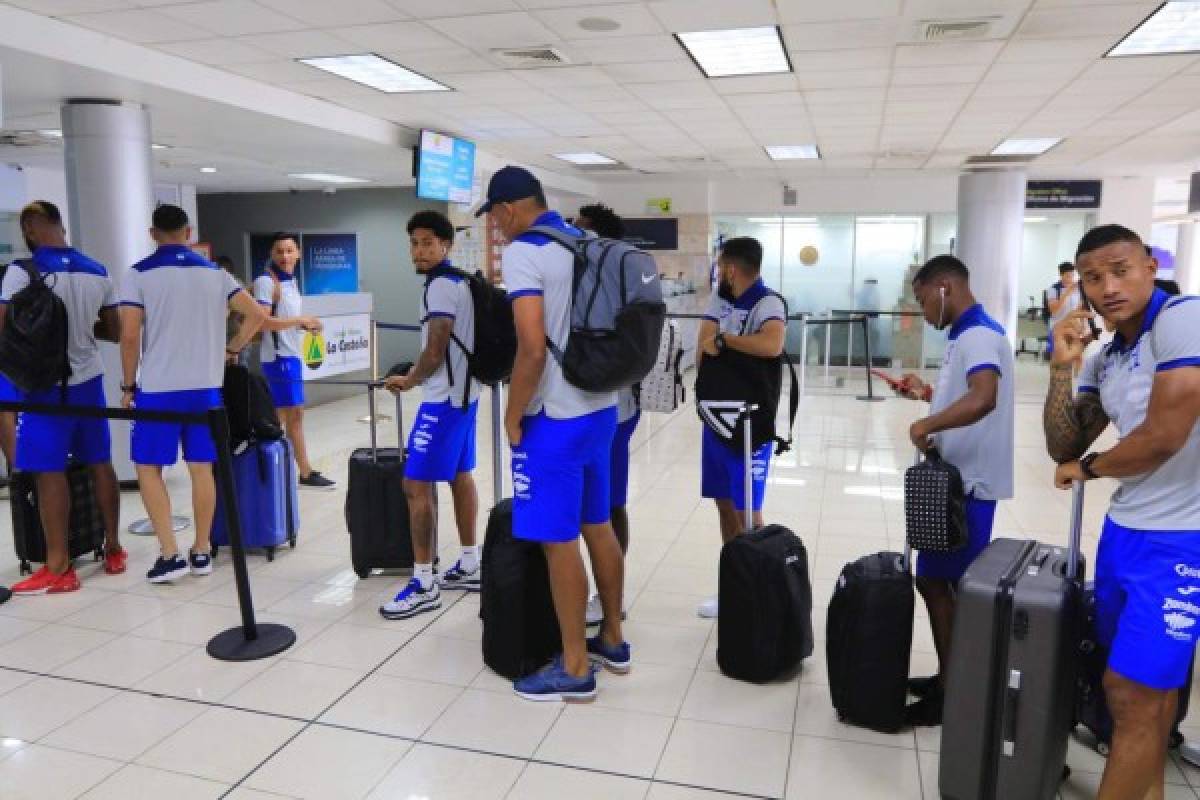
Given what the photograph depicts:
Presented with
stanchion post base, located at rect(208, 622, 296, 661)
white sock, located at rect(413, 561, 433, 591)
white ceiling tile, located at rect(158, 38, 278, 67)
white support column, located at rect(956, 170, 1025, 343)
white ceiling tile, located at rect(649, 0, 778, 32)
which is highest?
white ceiling tile, located at rect(158, 38, 278, 67)

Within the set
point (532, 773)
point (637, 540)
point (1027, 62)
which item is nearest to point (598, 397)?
point (532, 773)

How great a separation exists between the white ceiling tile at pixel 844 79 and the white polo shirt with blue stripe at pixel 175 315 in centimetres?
408

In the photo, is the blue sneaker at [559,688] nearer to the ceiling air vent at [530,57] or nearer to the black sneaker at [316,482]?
the black sneaker at [316,482]

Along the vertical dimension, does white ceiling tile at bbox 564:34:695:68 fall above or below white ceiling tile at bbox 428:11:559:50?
below

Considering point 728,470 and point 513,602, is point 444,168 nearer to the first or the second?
point 728,470

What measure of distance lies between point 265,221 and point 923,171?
10022 mm

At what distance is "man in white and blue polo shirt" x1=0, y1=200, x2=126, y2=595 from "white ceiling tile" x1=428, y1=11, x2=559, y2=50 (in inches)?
85.4

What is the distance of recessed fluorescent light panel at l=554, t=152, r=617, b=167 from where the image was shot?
1020cm

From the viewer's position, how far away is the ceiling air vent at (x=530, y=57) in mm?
5305

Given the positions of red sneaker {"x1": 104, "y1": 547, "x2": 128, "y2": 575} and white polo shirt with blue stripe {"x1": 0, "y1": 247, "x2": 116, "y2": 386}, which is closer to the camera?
white polo shirt with blue stripe {"x1": 0, "y1": 247, "x2": 116, "y2": 386}

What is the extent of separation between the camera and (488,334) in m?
3.48

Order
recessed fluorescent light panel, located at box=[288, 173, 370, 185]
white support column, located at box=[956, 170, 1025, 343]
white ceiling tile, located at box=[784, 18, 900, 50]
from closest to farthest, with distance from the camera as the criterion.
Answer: white ceiling tile, located at box=[784, 18, 900, 50] < recessed fluorescent light panel, located at box=[288, 173, 370, 185] < white support column, located at box=[956, 170, 1025, 343]

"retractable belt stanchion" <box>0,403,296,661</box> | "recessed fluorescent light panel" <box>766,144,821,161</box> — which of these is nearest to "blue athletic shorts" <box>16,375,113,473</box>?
"retractable belt stanchion" <box>0,403,296,661</box>

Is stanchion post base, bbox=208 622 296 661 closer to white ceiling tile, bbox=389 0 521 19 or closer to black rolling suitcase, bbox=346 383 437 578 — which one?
black rolling suitcase, bbox=346 383 437 578
